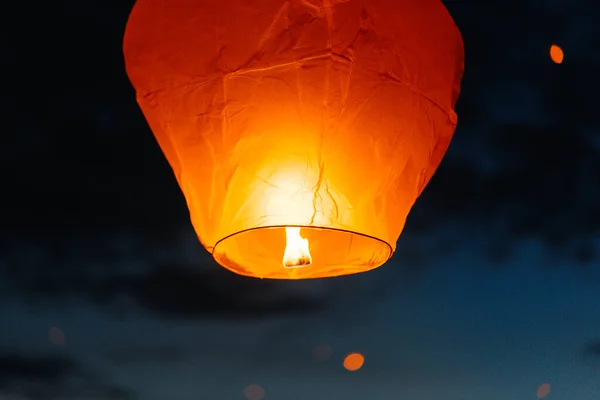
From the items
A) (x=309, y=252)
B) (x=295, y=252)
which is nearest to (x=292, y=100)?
(x=295, y=252)

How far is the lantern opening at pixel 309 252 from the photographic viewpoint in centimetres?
150

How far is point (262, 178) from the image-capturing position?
114cm

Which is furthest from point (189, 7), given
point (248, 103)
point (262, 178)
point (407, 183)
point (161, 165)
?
point (161, 165)

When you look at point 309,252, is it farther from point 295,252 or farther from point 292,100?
point 292,100

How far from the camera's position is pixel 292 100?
1.13 m

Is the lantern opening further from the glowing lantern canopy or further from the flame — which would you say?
the glowing lantern canopy

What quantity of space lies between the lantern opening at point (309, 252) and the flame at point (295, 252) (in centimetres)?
10

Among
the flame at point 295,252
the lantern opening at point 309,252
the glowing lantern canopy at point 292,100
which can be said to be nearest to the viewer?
the glowing lantern canopy at point 292,100

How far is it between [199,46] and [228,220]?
285 millimetres

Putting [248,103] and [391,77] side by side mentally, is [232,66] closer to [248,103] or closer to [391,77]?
[248,103]

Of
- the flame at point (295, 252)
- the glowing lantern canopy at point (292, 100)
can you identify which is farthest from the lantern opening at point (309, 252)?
the glowing lantern canopy at point (292, 100)

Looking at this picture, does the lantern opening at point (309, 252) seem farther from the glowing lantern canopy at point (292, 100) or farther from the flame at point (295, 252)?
the glowing lantern canopy at point (292, 100)

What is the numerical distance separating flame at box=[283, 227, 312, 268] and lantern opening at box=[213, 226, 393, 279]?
0.33 feet

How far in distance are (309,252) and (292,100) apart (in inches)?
18.1
